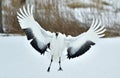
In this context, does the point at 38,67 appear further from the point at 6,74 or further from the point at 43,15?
the point at 43,15

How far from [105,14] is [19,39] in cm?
200

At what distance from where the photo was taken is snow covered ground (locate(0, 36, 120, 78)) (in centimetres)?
357

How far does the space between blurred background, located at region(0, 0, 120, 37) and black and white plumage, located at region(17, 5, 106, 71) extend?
7.44ft

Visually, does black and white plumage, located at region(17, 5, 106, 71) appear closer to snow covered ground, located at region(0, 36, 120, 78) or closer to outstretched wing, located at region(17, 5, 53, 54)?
outstretched wing, located at region(17, 5, 53, 54)

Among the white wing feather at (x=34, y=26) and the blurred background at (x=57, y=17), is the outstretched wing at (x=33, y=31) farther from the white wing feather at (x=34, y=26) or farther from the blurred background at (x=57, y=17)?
the blurred background at (x=57, y=17)

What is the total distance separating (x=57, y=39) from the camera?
299 cm

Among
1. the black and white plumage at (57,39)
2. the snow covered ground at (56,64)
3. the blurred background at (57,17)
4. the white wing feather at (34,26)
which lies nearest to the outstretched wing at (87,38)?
the black and white plumage at (57,39)

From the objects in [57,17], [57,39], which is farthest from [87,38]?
[57,17]

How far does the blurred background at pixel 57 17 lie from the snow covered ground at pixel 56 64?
127 centimetres

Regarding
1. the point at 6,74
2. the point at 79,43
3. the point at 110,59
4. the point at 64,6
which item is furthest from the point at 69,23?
the point at 79,43

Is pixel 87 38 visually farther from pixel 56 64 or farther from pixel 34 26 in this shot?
pixel 56 64

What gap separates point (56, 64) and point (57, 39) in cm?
71

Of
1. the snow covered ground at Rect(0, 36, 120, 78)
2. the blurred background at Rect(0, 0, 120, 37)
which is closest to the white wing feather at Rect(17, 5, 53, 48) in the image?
the snow covered ground at Rect(0, 36, 120, 78)

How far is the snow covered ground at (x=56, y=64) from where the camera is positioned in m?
3.57
